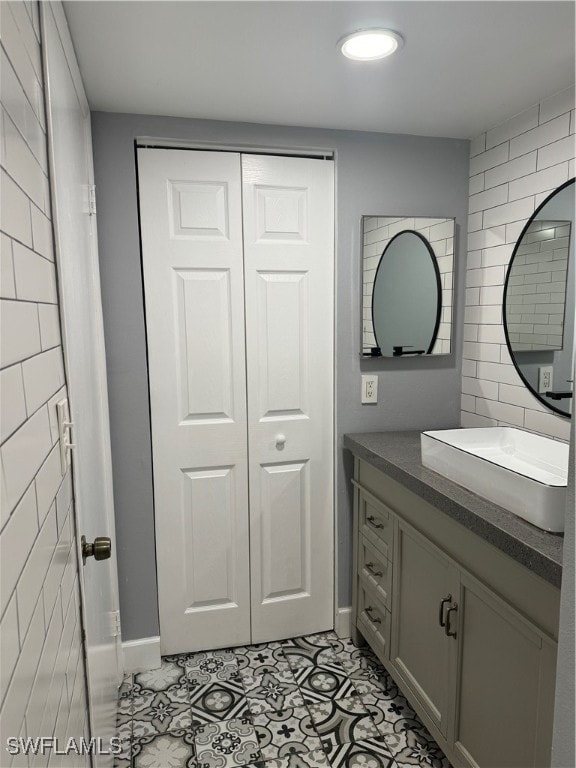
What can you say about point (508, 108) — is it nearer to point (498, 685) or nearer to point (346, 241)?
point (346, 241)

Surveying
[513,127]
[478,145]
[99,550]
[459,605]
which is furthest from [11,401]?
[478,145]

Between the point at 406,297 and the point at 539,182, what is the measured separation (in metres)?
0.65

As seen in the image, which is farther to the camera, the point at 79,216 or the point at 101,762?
the point at 79,216

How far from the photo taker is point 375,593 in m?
2.14

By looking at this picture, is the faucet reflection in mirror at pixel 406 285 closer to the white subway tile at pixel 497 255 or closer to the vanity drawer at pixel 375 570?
the white subway tile at pixel 497 255

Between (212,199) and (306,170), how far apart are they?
42 cm

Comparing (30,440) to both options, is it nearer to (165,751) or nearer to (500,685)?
(500,685)

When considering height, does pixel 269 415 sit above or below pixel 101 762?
above

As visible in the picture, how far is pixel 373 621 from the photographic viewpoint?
7.13 ft

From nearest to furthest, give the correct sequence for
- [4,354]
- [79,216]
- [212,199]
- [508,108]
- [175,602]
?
[4,354]
[79,216]
[508,108]
[212,199]
[175,602]

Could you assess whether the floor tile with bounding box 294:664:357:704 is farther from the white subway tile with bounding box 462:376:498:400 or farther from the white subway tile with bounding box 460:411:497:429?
the white subway tile with bounding box 462:376:498:400

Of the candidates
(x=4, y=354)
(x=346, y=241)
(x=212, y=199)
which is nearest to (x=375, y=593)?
(x=346, y=241)

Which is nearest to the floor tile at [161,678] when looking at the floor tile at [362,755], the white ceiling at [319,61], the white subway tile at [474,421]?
the floor tile at [362,755]

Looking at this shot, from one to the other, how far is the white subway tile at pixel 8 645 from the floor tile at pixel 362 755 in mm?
1554
